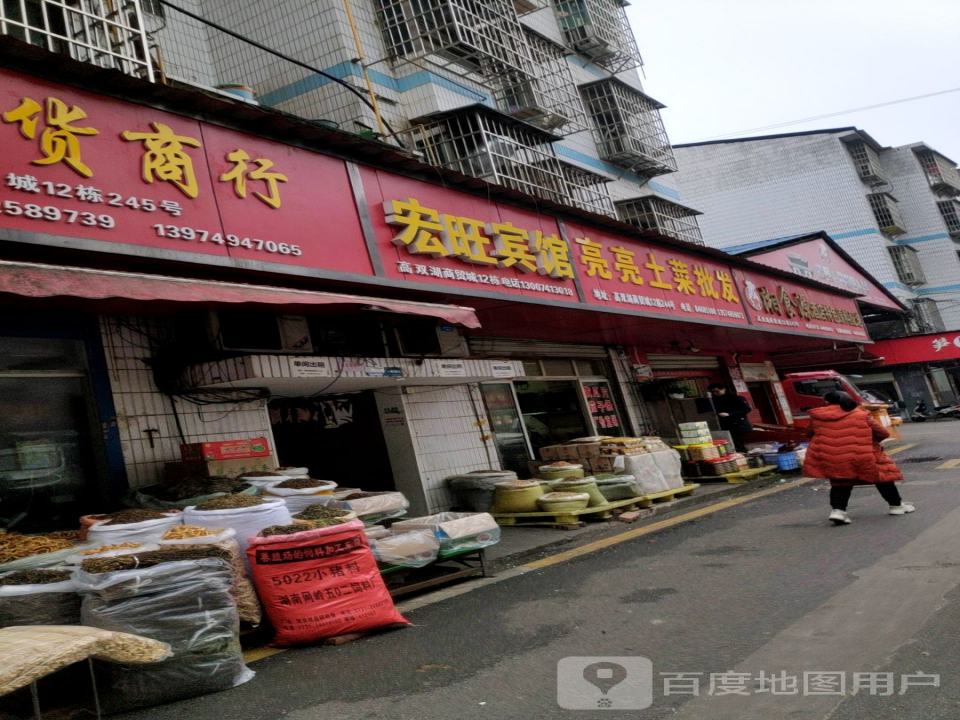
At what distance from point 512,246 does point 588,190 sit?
374 inches

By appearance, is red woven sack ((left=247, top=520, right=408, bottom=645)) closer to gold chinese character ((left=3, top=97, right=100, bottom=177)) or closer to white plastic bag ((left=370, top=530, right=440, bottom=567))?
white plastic bag ((left=370, top=530, right=440, bottom=567))

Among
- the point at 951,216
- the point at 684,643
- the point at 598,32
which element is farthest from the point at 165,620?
the point at 951,216

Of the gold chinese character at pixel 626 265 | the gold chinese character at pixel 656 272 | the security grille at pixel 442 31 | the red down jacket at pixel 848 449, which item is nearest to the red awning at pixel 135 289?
the red down jacket at pixel 848 449

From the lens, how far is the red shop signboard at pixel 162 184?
5.75 metres

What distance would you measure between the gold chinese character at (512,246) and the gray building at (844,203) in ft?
100

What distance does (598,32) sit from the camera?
2220 cm

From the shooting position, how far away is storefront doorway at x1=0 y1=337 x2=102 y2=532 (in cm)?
665

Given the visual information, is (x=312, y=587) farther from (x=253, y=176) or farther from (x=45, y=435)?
(x=253, y=176)

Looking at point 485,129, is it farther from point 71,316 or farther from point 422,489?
point 71,316

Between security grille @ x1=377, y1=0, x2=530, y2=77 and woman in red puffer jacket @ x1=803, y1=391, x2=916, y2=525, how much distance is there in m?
10.7

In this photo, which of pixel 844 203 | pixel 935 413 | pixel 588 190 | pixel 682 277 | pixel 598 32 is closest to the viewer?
pixel 682 277

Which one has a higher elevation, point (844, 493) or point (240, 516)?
point (240, 516)

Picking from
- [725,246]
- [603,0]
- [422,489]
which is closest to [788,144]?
[725,246]

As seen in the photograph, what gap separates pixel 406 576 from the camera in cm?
671
